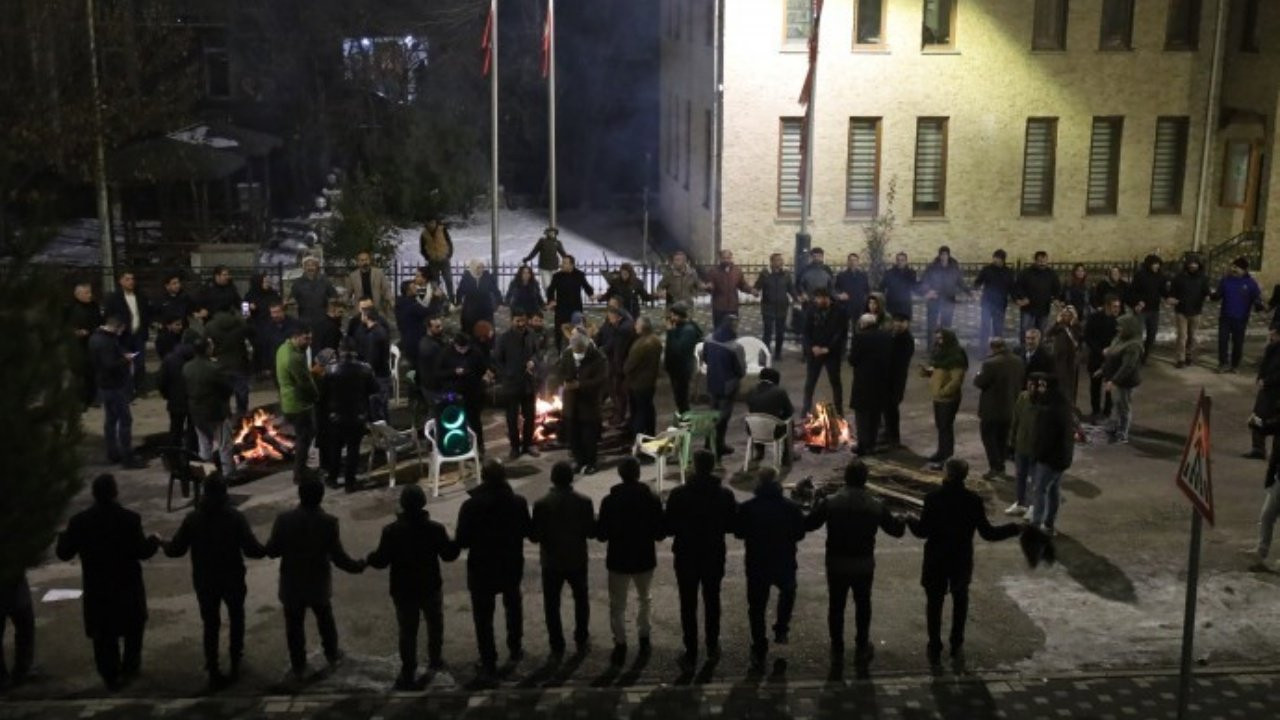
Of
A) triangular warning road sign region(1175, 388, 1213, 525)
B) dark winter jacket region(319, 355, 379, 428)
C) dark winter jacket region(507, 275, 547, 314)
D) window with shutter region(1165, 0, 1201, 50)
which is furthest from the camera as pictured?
window with shutter region(1165, 0, 1201, 50)

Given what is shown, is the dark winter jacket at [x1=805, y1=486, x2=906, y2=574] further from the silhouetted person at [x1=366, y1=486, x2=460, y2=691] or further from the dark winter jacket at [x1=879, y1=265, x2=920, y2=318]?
the dark winter jacket at [x1=879, y1=265, x2=920, y2=318]

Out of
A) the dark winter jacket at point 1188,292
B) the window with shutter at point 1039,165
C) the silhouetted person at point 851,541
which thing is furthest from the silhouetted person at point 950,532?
the window with shutter at point 1039,165

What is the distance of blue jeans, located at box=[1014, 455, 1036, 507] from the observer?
44.7 feet

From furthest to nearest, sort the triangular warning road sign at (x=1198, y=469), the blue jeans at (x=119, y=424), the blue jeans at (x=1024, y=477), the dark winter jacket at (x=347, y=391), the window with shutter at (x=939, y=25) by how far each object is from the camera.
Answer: the window with shutter at (x=939, y=25), the blue jeans at (x=119, y=424), the dark winter jacket at (x=347, y=391), the blue jeans at (x=1024, y=477), the triangular warning road sign at (x=1198, y=469)

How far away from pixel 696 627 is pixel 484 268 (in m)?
10.3

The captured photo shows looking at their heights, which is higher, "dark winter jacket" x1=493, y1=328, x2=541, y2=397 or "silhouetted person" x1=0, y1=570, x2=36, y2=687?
"dark winter jacket" x1=493, y1=328, x2=541, y2=397

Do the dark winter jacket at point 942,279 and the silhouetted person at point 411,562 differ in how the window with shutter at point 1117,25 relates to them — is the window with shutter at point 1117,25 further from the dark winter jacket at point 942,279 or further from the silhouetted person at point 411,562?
the silhouetted person at point 411,562

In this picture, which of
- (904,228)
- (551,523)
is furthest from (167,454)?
(904,228)

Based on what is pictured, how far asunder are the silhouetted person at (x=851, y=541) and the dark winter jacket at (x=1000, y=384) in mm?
4438

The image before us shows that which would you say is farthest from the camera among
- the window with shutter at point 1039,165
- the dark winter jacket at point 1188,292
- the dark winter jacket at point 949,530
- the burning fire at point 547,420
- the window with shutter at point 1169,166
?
the window with shutter at point 1169,166

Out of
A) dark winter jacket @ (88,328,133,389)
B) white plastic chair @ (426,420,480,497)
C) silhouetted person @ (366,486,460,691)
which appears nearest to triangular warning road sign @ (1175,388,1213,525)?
silhouetted person @ (366,486,460,691)

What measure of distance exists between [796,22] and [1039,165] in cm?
591

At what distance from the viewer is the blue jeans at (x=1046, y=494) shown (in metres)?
13.0

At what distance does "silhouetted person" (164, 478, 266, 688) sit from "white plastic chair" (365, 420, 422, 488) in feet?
14.5
